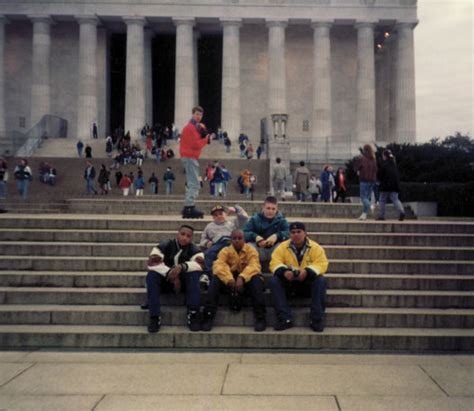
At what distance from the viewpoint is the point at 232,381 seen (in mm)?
6312

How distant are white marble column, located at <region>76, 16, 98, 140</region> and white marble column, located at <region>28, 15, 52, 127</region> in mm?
2802

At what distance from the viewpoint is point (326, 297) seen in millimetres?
9125

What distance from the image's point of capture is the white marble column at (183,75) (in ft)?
152

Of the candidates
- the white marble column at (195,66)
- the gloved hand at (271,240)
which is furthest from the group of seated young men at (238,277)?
the white marble column at (195,66)

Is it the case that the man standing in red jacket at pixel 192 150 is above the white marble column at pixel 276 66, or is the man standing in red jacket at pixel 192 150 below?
below

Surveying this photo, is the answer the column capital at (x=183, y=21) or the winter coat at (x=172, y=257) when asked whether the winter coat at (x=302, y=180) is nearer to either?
the winter coat at (x=172, y=257)

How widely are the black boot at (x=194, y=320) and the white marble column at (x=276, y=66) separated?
4020 centimetres

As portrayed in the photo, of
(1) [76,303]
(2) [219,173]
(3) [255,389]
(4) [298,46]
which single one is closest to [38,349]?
(1) [76,303]

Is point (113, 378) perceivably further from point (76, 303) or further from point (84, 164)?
point (84, 164)

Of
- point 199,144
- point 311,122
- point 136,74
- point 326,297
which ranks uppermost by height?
point 136,74

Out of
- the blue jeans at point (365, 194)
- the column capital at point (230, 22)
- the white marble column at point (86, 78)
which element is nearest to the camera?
the blue jeans at point (365, 194)

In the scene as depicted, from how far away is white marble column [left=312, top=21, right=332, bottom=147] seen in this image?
4738cm

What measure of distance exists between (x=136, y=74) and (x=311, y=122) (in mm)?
16094

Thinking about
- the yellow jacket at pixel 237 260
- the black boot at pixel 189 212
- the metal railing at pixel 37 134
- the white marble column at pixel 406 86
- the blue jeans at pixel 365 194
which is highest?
the white marble column at pixel 406 86
